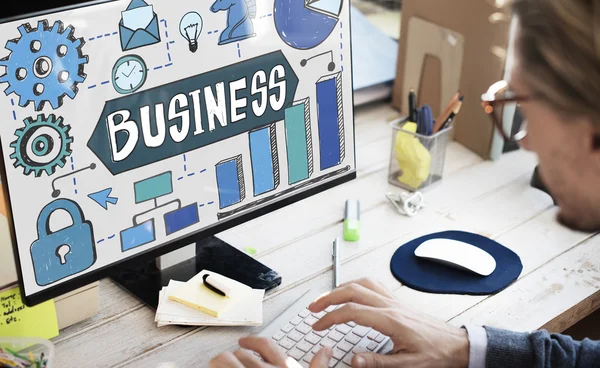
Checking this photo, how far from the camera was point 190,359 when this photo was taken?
986 millimetres

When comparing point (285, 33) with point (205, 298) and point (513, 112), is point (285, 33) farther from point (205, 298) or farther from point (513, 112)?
point (513, 112)

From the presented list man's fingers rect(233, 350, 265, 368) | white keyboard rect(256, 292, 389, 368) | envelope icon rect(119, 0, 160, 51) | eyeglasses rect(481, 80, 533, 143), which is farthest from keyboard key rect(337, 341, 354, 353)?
envelope icon rect(119, 0, 160, 51)

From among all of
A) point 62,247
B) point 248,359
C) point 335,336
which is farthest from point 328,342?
point 62,247

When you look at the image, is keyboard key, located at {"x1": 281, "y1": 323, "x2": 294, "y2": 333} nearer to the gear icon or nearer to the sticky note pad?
the sticky note pad

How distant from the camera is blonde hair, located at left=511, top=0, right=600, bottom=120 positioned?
2.23 ft

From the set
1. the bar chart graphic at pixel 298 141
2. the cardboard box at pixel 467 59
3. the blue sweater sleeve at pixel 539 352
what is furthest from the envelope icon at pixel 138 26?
the cardboard box at pixel 467 59

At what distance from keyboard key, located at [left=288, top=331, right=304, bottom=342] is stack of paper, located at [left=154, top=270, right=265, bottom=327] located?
0.19ft

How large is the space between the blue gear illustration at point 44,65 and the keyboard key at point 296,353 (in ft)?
1.38

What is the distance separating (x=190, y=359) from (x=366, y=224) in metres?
0.45

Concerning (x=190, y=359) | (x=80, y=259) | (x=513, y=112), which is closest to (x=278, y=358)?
(x=190, y=359)

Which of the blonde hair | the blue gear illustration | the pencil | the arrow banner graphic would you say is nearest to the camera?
the blonde hair

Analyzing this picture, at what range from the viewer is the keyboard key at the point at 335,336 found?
3.27 feet

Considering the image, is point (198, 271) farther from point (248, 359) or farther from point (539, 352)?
point (539, 352)

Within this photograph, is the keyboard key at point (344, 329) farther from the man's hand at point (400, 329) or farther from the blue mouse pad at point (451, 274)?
the blue mouse pad at point (451, 274)
